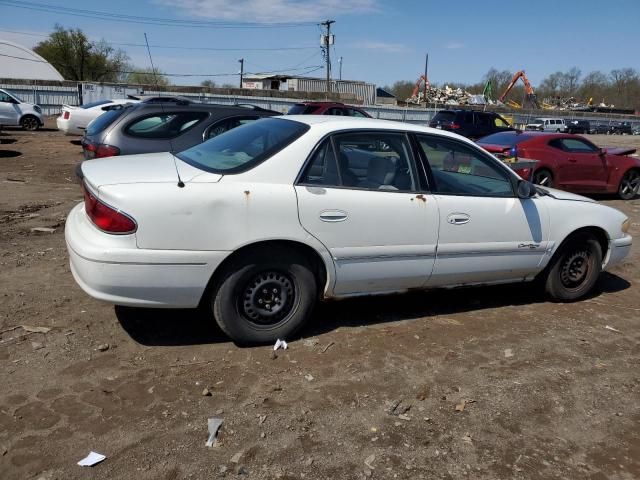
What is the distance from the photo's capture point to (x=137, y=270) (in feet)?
11.5

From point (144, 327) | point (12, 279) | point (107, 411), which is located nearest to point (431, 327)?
point (144, 327)

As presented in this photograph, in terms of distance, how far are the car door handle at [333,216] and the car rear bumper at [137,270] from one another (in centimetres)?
72

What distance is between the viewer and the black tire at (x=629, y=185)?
11883 mm

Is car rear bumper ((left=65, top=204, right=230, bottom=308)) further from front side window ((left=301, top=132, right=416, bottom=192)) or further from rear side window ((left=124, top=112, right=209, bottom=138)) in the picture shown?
rear side window ((left=124, top=112, right=209, bottom=138))

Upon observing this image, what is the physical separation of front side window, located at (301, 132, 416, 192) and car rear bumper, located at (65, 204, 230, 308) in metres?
0.94

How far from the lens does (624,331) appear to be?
484 cm

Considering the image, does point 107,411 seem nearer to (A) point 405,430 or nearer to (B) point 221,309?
(B) point 221,309

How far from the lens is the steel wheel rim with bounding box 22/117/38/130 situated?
21.0m

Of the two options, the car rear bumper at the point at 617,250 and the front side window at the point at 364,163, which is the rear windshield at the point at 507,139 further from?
the front side window at the point at 364,163

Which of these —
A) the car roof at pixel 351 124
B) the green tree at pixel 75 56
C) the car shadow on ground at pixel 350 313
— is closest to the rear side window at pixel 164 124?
the car roof at pixel 351 124

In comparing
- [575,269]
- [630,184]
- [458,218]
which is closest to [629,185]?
[630,184]

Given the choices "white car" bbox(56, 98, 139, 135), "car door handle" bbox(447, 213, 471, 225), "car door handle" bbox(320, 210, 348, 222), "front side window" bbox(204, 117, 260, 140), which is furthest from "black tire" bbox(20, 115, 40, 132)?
"car door handle" bbox(447, 213, 471, 225)

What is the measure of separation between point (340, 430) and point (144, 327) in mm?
1881

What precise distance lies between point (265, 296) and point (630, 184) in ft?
35.3
